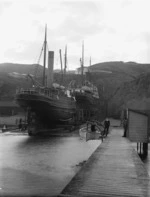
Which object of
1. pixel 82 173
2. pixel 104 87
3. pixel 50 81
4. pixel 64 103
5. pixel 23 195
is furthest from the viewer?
pixel 104 87

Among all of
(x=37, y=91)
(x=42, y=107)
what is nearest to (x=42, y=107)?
(x=42, y=107)

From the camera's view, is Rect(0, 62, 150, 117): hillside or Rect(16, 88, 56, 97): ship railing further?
Rect(0, 62, 150, 117): hillside

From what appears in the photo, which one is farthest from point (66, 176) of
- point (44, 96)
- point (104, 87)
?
point (104, 87)

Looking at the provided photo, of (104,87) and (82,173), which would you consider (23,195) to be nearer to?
(82,173)

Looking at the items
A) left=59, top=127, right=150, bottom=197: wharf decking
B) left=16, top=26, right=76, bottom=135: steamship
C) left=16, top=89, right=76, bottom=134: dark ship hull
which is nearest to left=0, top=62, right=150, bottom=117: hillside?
left=16, top=26, right=76, bottom=135: steamship

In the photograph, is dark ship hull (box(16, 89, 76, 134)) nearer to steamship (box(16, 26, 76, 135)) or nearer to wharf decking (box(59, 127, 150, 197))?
steamship (box(16, 26, 76, 135))

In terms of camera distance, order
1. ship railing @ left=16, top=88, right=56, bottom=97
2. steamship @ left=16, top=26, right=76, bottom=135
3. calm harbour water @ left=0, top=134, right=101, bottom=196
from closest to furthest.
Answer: calm harbour water @ left=0, top=134, right=101, bottom=196, steamship @ left=16, top=26, right=76, bottom=135, ship railing @ left=16, top=88, right=56, bottom=97
